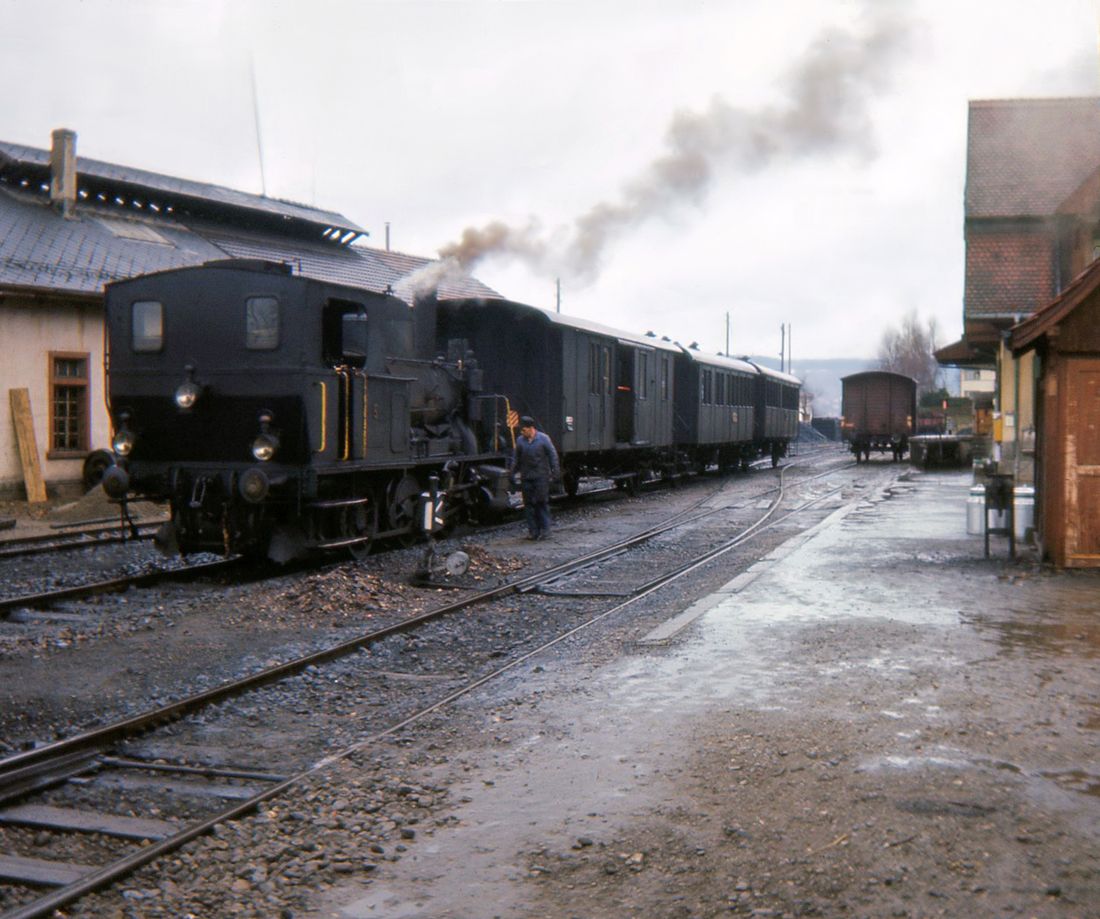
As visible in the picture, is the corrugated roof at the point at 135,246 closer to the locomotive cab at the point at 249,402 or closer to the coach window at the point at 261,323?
the locomotive cab at the point at 249,402

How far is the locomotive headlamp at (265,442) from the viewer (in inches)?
422

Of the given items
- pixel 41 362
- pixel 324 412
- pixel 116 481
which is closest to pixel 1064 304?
pixel 324 412

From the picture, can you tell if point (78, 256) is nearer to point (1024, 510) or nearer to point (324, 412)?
point (324, 412)

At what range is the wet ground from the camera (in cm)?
398

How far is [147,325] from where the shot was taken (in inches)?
456

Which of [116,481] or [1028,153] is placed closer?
[116,481]

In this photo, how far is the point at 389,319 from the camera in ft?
40.7

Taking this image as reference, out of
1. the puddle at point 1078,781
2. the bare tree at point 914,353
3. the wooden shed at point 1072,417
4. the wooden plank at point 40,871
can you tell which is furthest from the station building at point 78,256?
the bare tree at point 914,353

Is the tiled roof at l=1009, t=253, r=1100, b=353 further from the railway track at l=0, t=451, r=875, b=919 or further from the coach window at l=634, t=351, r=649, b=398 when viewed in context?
the coach window at l=634, t=351, r=649, b=398

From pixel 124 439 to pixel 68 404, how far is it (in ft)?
32.6

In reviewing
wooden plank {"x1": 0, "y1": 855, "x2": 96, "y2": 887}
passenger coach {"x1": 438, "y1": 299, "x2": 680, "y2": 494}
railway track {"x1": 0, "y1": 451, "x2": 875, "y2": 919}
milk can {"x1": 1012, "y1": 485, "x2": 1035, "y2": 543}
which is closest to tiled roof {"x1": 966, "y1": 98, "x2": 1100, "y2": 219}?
passenger coach {"x1": 438, "y1": 299, "x2": 680, "y2": 494}

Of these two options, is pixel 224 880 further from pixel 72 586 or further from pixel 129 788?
pixel 72 586

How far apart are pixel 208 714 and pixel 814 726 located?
11.4 ft

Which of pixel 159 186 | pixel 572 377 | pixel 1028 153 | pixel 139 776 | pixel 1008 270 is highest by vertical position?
pixel 1028 153
